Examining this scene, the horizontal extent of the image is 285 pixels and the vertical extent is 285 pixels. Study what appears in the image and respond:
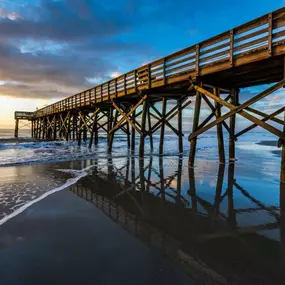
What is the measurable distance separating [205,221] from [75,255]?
Answer: 6.44 ft

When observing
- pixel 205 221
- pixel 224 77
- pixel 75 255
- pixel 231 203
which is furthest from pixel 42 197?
pixel 224 77

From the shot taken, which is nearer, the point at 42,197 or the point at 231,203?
the point at 231,203

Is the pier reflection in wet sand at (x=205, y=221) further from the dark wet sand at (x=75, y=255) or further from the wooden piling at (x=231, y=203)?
the dark wet sand at (x=75, y=255)

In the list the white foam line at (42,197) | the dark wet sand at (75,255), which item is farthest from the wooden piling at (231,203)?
the white foam line at (42,197)

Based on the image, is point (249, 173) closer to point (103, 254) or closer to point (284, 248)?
point (284, 248)

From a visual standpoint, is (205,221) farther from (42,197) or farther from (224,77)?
(224,77)

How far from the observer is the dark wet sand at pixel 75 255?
6.78 ft

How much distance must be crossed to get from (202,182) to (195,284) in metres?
4.23

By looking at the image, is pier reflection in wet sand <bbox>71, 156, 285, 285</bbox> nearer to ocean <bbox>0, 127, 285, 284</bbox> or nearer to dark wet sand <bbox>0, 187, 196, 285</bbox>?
ocean <bbox>0, 127, 285, 284</bbox>

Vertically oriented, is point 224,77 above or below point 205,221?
above

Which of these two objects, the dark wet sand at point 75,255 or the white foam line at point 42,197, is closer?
the dark wet sand at point 75,255

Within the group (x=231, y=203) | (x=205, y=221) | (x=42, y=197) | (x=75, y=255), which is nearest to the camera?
(x=75, y=255)

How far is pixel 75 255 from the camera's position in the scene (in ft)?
8.05

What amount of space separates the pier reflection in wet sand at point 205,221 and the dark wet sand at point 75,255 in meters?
0.23
